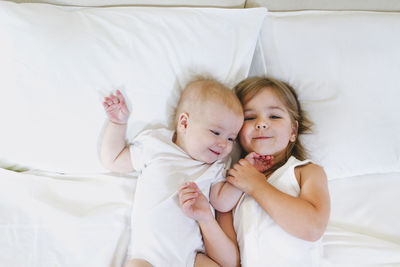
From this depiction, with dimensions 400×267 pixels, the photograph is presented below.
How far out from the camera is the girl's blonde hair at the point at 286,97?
1231 millimetres

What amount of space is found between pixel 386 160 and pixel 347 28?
548mm

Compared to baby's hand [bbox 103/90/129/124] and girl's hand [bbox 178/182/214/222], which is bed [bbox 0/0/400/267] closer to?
baby's hand [bbox 103/90/129/124]

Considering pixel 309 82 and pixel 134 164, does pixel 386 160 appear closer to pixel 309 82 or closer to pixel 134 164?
pixel 309 82

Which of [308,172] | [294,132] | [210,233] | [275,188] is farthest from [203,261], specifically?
[294,132]

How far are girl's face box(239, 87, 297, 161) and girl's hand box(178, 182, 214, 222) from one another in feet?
0.93

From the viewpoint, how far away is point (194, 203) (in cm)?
105

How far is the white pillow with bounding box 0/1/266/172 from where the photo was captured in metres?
1.11

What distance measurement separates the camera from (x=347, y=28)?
1.30m

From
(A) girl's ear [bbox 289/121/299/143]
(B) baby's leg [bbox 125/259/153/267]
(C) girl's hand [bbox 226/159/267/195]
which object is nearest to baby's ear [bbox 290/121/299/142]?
(A) girl's ear [bbox 289/121/299/143]

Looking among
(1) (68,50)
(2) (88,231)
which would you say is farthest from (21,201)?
(1) (68,50)

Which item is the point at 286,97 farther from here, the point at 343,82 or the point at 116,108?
the point at 116,108

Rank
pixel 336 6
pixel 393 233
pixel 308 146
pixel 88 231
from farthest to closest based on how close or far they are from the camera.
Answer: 1. pixel 336 6
2. pixel 308 146
3. pixel 393 233
4. pixel 88 231

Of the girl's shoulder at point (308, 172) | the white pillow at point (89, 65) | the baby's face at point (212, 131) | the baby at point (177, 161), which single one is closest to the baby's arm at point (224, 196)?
the baby at point (177, 161)

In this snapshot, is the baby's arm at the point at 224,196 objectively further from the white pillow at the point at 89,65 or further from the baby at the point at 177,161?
the white pillow at the point at 89,65
